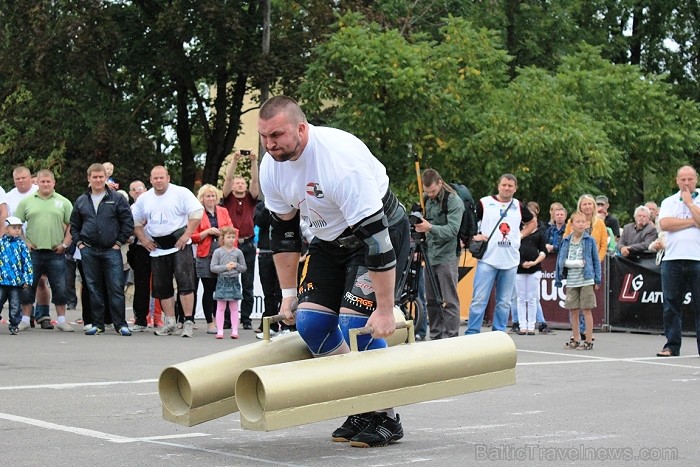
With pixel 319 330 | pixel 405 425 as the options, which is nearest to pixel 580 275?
pixel 405 425

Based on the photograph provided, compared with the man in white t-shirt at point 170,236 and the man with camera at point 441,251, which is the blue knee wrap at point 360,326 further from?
the man in white t-shirt at point 170,236

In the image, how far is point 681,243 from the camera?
535 inches

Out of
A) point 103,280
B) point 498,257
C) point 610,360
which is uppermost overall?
point 498,257

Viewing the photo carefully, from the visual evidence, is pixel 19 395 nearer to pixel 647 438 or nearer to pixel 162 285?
pixel 647 438

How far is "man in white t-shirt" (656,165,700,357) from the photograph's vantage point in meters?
13.5

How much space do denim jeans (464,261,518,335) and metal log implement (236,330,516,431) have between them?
7.62m

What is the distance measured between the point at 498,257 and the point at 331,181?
8.78 metres

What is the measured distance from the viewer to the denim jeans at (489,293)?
14961mm

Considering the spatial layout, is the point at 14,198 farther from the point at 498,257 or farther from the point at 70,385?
the point at 70,385

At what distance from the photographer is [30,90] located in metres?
36.5

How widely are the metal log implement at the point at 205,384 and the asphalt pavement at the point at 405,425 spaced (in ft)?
0.69

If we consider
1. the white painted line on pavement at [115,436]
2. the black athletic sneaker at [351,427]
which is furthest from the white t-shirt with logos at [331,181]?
the white painted line on pavement at [115,436]

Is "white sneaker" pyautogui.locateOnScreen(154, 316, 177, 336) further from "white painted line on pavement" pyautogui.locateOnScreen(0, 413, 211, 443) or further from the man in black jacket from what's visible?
"white painted line on pavement" pyautogui.locateOnScreen(0, 413, 211, 443)

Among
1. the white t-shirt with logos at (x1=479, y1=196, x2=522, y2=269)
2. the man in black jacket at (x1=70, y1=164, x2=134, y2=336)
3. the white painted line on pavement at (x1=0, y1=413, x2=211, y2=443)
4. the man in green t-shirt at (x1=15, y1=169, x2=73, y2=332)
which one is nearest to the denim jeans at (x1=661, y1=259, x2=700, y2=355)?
the white t-shirt with logos at (x1=479, y1=196, x2=522, y2=269)
